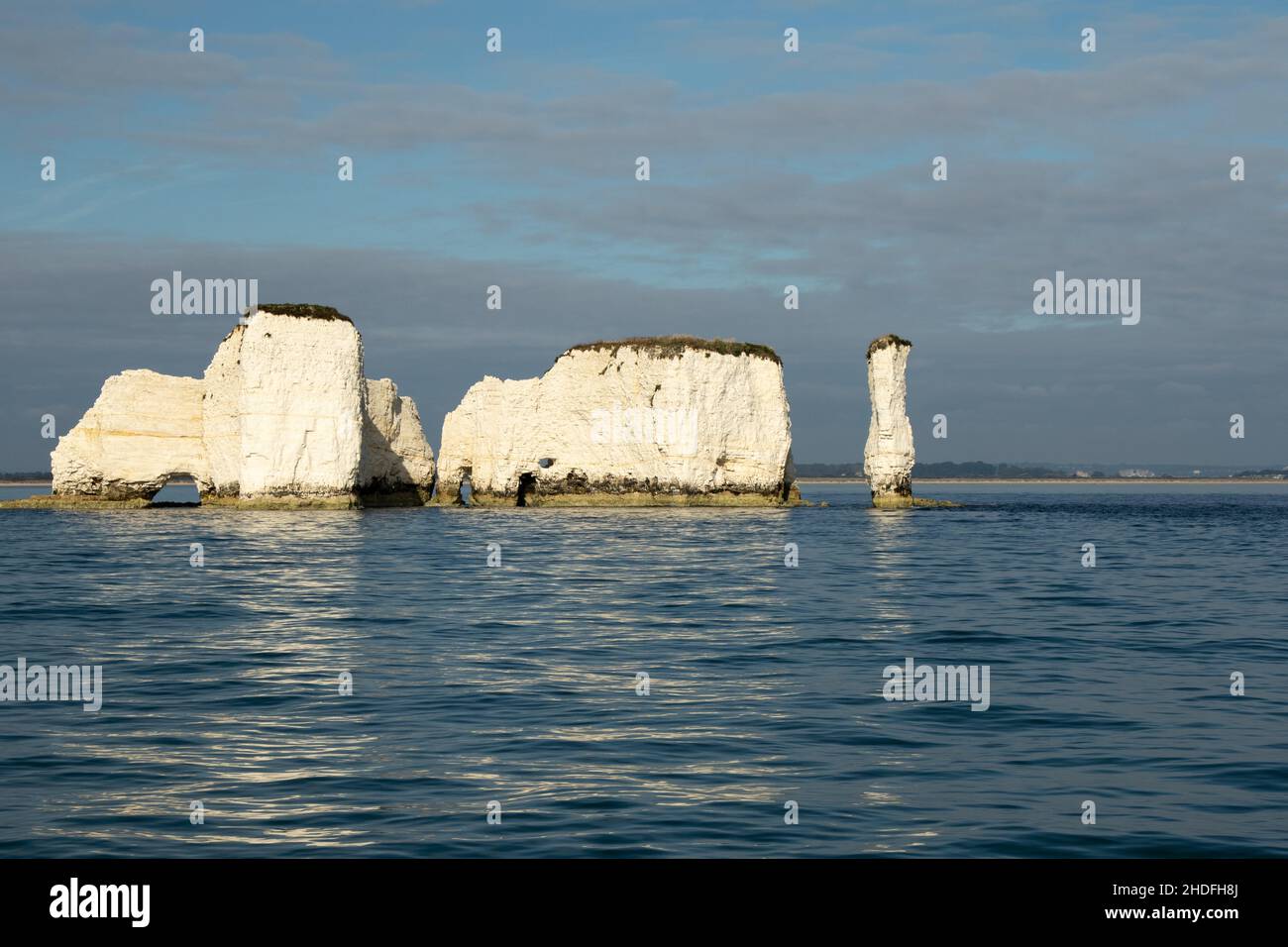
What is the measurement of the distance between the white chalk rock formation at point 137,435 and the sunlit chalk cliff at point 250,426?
61mm

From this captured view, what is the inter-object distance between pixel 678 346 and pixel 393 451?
2105cm

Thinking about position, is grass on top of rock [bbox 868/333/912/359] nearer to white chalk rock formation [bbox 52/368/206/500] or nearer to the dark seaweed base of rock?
the dark seaweed base of rock

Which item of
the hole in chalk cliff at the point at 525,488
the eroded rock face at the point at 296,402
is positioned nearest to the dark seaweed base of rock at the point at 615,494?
the hole in chalk cliff at the point at 525,488

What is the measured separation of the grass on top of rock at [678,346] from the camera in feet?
262

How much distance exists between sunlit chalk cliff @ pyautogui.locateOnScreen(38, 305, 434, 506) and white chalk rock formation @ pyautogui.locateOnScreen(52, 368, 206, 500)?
0.06m

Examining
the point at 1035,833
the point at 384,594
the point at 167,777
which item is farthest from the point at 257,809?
the point at 384,594

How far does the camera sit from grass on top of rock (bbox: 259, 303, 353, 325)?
66938 millimetres

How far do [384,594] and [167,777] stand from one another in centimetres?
1693

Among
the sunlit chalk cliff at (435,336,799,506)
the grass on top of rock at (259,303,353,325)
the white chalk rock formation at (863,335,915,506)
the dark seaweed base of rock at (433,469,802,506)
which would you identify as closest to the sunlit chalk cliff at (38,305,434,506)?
the grass on top of rock at (259,303,353,325)

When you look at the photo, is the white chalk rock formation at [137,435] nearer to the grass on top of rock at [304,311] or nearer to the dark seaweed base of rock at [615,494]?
the grass on top of rock at [304,311]

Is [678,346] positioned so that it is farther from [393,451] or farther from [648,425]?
[393,451]

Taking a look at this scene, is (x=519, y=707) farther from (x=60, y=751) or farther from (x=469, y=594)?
(x=469, y=594)

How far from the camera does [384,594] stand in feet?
92.3

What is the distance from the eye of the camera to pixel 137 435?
73.3 meters
